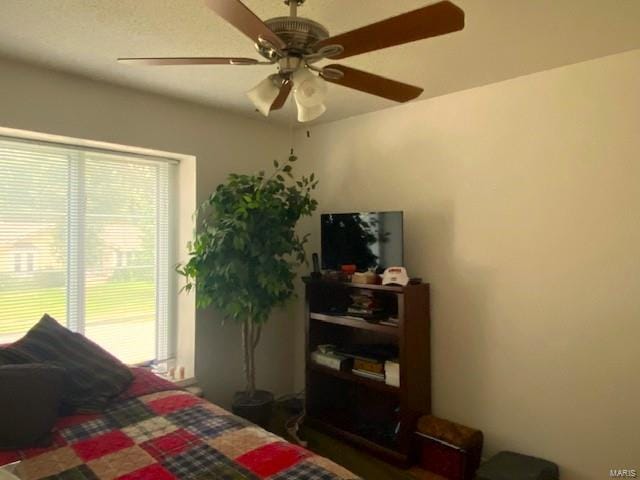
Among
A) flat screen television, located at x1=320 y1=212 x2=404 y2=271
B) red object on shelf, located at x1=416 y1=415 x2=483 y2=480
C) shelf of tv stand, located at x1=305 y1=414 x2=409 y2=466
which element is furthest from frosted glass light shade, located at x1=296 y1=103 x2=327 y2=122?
shelf of tv stand, located at x1=305 y1=414 x2=409 y2=466

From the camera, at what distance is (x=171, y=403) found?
2.09 m

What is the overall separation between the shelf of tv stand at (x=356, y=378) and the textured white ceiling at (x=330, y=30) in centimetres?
189

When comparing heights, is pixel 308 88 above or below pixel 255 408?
above

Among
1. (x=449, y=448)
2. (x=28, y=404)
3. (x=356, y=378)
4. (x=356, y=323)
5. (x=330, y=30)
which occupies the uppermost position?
(x=330, y=30)

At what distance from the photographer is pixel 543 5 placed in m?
1.71

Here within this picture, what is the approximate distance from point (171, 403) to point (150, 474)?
2.06ft

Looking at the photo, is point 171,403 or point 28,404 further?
point 171,403

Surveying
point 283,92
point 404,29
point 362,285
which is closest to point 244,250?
point 362,285

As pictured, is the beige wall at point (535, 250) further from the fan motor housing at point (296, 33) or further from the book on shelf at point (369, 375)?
the fan motor housing at point (296, 33)

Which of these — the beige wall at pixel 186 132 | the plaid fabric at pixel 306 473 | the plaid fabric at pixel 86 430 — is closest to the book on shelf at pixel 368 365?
the beige wall at pixel 186 132

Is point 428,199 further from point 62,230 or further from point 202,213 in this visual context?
point 62,230

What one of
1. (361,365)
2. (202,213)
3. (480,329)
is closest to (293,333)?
(361,365)

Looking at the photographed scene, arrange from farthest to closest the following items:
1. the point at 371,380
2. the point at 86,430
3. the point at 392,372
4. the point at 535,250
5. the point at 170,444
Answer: the point at 371,380 → the point at 392,372 → the point at 535,250 → the point at 86,430 → the point at 170,444

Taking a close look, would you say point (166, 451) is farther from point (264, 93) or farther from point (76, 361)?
point (264, 93)
